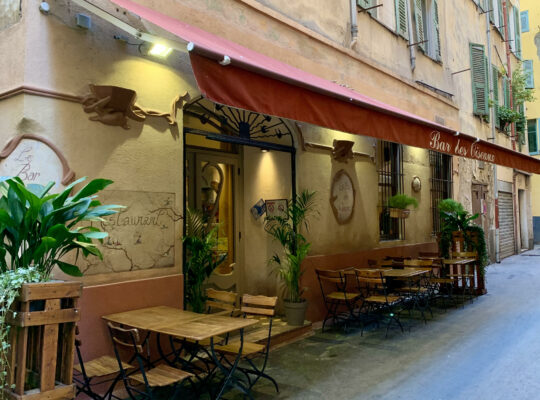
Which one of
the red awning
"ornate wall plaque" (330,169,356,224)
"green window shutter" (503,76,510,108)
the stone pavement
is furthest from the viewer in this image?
"green window shutter" (503,76,510,108)

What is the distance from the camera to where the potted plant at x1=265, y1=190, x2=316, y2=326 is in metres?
6.33

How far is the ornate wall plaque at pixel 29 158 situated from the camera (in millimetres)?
3770

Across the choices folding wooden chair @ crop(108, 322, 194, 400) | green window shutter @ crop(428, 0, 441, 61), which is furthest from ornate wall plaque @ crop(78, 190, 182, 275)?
green window shutter @ crop(428, 0, 441, 61)

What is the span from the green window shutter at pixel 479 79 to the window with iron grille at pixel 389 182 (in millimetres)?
5754

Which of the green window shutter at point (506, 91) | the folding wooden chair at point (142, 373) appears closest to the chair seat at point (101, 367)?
the folding wooden chair at point (142, 373)

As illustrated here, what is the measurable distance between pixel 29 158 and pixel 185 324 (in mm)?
1912

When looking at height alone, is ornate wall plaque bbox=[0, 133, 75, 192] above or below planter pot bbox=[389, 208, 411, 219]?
above

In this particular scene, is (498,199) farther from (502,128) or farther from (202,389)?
(202,389)

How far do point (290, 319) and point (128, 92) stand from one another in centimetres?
379

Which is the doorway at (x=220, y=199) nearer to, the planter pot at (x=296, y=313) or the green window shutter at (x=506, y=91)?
the planter pot at (x=296, y=313)

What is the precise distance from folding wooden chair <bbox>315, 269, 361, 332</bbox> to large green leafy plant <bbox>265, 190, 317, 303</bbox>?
1.43ft

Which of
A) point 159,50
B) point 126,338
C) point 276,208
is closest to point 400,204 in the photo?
point 276,208

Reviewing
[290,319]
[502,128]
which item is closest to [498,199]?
[502,128]

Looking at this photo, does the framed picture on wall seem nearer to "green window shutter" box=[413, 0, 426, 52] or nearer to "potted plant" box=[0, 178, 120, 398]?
"potted plant" box=[0, 178, 120, 398]
